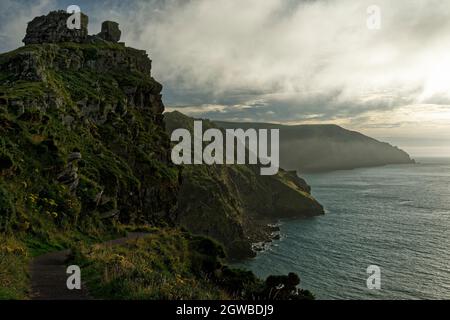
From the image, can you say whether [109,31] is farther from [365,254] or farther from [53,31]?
[365,254]

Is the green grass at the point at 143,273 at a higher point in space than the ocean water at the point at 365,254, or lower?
higher

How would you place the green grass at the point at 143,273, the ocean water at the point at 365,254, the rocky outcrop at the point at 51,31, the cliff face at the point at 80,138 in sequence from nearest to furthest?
the green grass at the point at 143,273, the cliff face at the point at 80,138, the ocean water at the point at 365,254, the rocky outcrop at the point at 51,31

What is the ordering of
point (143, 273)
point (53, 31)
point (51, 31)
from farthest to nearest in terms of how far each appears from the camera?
point (53, 31) < point (51, 31) < point (143, 273)

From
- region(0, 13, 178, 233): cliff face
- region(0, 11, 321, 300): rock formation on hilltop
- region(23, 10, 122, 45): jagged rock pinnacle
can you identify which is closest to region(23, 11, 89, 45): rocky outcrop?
region(23, 10, 122, 45): jagged rock pinnacle

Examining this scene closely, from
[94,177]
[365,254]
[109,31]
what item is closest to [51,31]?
[109,31]

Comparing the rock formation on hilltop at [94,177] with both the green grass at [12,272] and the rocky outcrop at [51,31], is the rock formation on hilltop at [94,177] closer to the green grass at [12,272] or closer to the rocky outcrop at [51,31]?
the green grass at [12,272]

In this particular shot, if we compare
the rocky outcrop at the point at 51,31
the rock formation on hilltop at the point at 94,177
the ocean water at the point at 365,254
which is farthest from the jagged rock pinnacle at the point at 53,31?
the ocean water at the point at 365,254

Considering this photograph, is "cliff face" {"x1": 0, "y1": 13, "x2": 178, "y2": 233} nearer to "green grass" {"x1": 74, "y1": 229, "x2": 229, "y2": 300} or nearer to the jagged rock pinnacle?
the jagged rock pinnacle

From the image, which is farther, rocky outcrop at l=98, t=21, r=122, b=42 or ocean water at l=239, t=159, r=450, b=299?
rocky outcrop at l=98, t=21, r=122, b=42

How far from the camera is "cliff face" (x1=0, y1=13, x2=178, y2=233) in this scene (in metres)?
35.7

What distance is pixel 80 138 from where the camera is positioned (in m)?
56.7

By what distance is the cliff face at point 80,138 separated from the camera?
35.7 metres
